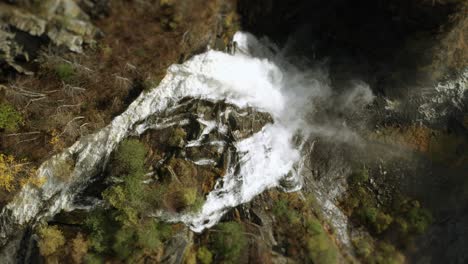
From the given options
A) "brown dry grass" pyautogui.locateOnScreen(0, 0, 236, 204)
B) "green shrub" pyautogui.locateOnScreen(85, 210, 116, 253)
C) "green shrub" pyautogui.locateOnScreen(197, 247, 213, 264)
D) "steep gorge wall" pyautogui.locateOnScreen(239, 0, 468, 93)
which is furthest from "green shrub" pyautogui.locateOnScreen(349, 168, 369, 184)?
"green shrub" pyautogui.locateOnScreen(85, 210, 116, 253)

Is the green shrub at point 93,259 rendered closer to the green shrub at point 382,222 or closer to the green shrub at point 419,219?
the green shrub at point 382,222

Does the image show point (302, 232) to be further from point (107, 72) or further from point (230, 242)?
point (107, 72)

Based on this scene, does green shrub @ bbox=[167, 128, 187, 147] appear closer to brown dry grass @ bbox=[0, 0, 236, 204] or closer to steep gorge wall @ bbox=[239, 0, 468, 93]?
brown dry grass @ bbox=[0, 0, 236, 204]

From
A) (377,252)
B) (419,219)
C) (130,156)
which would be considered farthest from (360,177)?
(130,156)

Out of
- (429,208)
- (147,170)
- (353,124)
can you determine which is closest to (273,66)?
(353,124)

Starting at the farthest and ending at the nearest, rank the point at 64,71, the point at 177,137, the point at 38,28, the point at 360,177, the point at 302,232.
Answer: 1. the point at 360,177
2. the point at 177,137
3. the point at 302,232
4. the point at 64,71
5. the point at 38,28

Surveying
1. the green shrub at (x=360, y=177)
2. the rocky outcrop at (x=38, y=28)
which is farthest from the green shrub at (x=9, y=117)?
the green shrub at (x=360, y=177)
